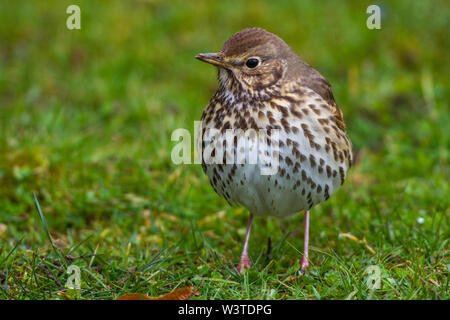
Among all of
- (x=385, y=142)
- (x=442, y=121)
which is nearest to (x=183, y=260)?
(x=385, y=142)

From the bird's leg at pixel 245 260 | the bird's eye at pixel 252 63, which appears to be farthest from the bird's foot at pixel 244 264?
the bird's eye at pixel 252 63

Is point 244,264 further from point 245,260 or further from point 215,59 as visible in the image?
point 215,59

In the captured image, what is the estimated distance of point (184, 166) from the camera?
5277 mm

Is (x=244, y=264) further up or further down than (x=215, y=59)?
further down

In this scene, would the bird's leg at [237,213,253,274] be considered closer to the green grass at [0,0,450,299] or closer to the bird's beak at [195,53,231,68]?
the green grass at [0,0,450,299]

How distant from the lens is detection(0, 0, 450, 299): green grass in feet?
12.3

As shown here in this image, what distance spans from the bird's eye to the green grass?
3.75 feet

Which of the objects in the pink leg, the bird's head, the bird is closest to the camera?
the bird

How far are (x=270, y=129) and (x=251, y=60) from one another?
1.46 feet

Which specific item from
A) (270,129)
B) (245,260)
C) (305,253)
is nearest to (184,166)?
(245,260)

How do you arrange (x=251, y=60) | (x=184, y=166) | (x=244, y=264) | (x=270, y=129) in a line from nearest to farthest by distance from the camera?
1. (x=270, y=129)
2. (x=251, y=60)
3. (x=244, y=264)
4. (x=184, y=166)

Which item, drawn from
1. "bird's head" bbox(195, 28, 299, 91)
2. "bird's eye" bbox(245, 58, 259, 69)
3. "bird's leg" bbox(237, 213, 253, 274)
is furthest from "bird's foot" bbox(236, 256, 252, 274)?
"bird's eye" bbox(245, 58, 259, 69)
